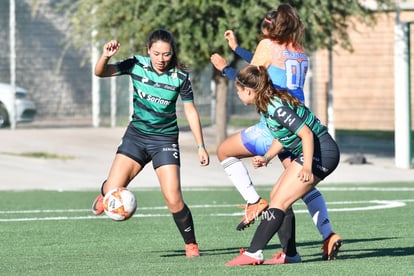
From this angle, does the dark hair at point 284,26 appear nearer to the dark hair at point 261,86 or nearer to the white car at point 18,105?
the dark hair at point 261,86

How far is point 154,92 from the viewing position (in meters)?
10.3

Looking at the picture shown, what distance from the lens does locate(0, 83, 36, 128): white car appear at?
26188 millimetres

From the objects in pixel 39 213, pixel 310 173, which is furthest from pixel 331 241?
pixel 39 213

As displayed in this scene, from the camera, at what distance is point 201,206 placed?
52.7ft

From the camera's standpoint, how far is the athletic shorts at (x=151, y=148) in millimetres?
10320

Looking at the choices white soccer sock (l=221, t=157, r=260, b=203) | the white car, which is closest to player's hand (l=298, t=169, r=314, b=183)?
white soccer sock (l=221, t=157, r=260, b=203)

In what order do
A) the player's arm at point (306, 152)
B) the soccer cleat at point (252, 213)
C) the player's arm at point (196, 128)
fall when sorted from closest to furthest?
1. the player's arm at point (306, 152)
2. the soccer cleat at point (252, 213)
3. the player's arm at point (196, 128)

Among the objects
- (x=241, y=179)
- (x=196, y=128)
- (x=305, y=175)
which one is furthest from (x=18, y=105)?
(x=305, y=175)

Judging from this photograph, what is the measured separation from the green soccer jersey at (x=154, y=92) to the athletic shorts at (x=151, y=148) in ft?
0.19

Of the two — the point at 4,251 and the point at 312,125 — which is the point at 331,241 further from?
the point at 4,251

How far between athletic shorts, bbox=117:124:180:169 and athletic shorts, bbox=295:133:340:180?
4.67ft

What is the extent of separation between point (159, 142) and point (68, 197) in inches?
305

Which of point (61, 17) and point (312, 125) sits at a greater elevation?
point (61, 17)

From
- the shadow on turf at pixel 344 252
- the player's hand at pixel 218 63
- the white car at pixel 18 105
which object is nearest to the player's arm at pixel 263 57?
the player's hand at pixel 218 63
